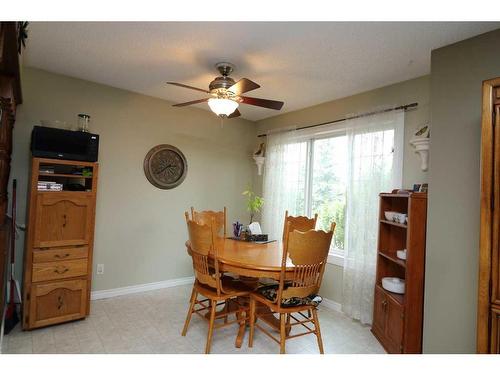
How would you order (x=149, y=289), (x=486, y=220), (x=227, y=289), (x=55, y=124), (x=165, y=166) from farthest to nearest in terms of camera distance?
(x=165, y=166) < (x=149, y=289) < (x=55, y=124) < (x=227, y=289) < (x=486, y=220)

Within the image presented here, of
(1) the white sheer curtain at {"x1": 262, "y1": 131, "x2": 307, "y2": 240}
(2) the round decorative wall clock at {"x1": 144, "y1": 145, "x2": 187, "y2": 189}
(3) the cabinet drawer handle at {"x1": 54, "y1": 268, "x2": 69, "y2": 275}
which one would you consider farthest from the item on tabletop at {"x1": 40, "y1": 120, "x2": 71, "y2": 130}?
(1) the white sheer curtain at {"x1": 262, "y1": 131, "x2": 307, "y2": 240}

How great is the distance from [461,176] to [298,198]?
6.74 ft

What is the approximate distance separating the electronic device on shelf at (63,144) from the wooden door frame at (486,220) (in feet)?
9.75

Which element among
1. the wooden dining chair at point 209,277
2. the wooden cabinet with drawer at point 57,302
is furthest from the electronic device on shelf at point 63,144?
the wooden dining chair at point 209,277

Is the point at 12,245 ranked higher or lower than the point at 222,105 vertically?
lower

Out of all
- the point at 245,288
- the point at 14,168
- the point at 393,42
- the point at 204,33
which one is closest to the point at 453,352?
the point at 245,288

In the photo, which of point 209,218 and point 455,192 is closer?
point 455,192

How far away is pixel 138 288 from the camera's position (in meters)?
3.59

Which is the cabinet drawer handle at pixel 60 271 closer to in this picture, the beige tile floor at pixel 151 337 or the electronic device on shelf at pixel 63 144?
the beige tile floor at pixel 151 337

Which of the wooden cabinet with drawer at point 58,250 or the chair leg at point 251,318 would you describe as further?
the wooden cabinet with drawer at point 58,250

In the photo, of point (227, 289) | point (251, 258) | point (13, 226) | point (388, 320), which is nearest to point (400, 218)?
point (388, 320)

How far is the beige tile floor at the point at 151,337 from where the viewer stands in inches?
91.0

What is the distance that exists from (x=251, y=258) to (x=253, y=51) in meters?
1.64

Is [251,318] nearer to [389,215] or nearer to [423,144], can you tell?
[389,215]
